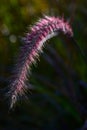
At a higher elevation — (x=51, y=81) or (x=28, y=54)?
(x=51, y=81)

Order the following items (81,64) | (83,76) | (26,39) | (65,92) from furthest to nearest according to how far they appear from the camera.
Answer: (81,64), (83,76), (65,92), (26,39)

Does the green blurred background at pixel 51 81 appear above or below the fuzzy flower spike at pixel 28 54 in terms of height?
above

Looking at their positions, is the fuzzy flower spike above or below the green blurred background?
below

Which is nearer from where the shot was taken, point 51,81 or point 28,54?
point 28,54

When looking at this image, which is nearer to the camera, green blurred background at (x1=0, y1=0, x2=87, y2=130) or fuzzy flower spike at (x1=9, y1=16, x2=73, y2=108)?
fuzzy flower spike at (x1=9, y1=16, x2=73, y2=108)

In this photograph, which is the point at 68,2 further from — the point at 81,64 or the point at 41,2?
the point at 81,64

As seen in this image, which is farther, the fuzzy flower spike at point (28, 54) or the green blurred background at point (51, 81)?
the green blurred background at point (51, 81)

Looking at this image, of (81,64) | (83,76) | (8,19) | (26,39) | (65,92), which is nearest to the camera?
(26,39)

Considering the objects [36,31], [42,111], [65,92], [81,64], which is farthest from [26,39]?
[81,64]
